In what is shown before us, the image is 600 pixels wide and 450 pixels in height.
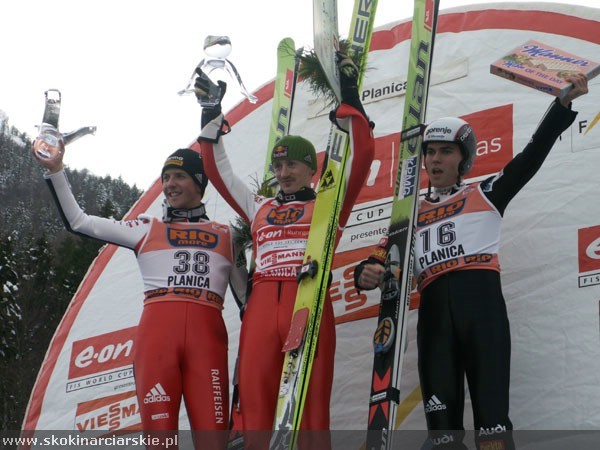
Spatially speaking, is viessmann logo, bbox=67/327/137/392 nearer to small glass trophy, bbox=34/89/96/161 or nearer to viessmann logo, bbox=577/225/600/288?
small glass trophy, bbox=34/89/96/161

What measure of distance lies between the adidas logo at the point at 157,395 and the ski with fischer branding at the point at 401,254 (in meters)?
0.99

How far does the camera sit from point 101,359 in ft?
23.1

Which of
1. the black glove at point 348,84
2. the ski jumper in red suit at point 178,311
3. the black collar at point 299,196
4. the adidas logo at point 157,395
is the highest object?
the black glove at point 348,84

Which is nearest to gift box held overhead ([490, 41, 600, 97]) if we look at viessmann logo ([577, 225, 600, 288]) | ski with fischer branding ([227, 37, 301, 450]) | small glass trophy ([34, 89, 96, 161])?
viessmann logo ([577, 225, 600, 288])

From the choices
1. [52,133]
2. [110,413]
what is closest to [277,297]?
[52,133]

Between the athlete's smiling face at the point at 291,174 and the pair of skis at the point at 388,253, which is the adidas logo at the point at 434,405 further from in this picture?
the athlete's smiling face at the point at 291,174

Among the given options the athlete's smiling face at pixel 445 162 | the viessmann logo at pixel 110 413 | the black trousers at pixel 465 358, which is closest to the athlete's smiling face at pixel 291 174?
the athlete's smiling face at pixel 445 162

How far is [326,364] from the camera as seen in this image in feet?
14.5

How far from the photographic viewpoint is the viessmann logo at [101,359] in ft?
22.7

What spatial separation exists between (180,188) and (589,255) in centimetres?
225

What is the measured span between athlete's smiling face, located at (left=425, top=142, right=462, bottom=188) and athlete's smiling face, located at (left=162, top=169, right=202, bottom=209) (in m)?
1.31

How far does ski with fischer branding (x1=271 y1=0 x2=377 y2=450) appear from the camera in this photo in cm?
412

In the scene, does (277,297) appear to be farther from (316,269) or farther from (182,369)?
(182,369)

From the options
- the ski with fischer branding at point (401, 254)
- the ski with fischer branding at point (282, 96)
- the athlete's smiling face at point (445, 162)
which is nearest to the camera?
the ski with fischer branding at point (401, 254)
